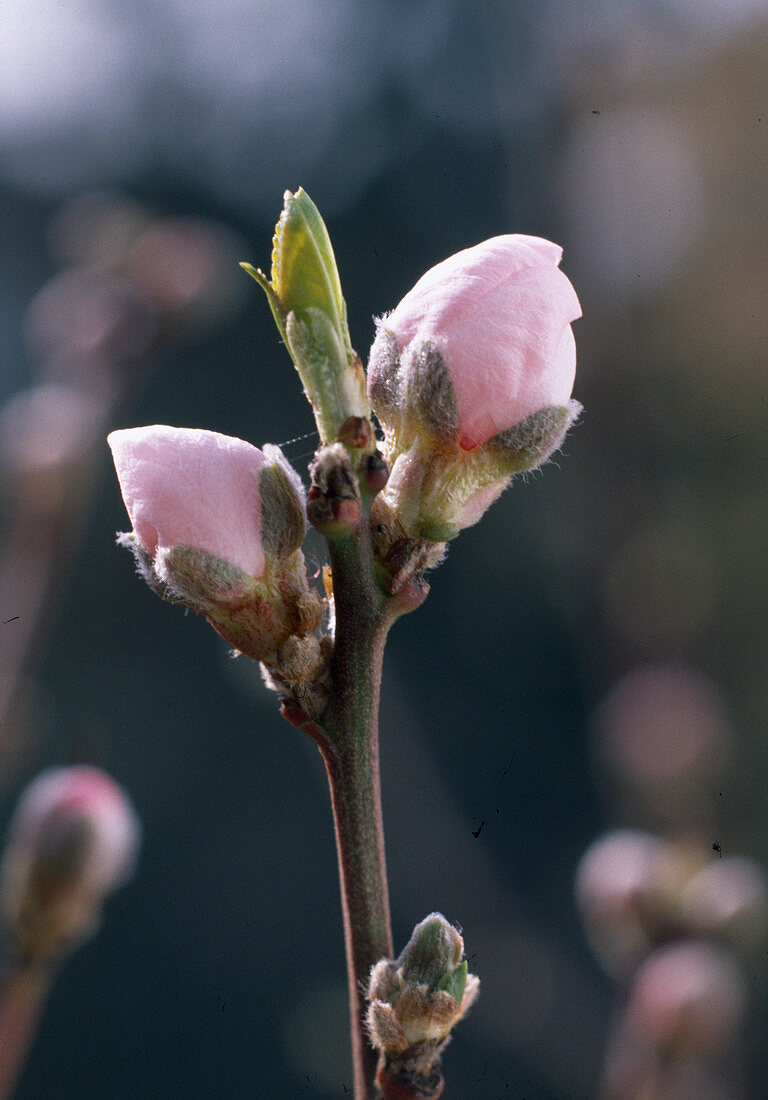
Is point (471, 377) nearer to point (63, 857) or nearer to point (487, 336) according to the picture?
point (487, 336)

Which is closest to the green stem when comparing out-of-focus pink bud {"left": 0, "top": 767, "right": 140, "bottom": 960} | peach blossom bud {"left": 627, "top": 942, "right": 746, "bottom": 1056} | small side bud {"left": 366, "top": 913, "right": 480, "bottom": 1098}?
small side bud {"left": 366, "top": 913, "right": 480, "bottom": 1098}

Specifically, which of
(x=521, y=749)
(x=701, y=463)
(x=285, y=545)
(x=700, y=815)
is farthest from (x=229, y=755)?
(x=285, y=545)

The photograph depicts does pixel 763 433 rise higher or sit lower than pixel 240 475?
lower

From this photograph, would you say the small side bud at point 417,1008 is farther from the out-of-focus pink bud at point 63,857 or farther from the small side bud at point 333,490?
the out-of-focus pink bud at point 63,857

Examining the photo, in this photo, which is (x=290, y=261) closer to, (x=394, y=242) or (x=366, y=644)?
(x=366, y=644)

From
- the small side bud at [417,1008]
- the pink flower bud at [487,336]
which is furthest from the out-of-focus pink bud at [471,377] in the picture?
the small side bud at [417,1008]
